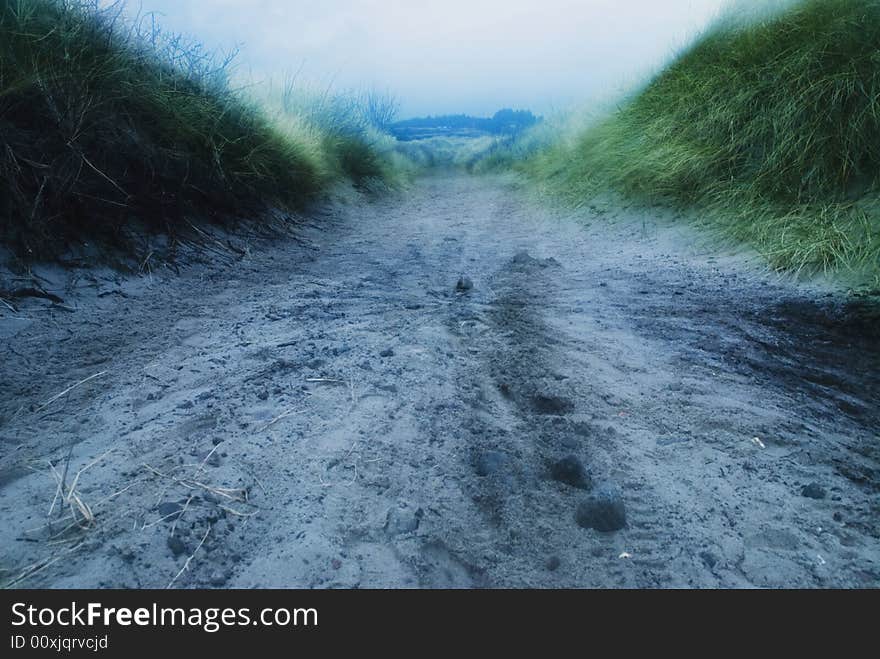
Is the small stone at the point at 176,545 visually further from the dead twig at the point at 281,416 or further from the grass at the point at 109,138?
the grass at the point at 109,138

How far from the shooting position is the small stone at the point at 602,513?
143 centimetres

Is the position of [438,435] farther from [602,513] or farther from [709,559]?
[709,559]

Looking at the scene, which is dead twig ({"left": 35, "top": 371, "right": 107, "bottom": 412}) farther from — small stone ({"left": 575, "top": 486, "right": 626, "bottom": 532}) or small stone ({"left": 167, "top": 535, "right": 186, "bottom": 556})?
small stone ({"left": 575, "top": 486, "right": 626, "bottom": 532})

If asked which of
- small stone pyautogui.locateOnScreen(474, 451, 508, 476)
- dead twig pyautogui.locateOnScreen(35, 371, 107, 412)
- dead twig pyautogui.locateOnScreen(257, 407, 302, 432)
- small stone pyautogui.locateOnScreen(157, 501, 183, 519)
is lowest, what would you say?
small stone pyautogui.locateOnScreen(474, 451, 508, 476)

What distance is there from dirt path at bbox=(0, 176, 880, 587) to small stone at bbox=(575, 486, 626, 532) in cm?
3

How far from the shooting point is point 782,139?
372 centimetres

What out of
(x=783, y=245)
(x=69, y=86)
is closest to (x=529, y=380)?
(x=783, y=245)

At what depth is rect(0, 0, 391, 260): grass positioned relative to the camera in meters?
2.72

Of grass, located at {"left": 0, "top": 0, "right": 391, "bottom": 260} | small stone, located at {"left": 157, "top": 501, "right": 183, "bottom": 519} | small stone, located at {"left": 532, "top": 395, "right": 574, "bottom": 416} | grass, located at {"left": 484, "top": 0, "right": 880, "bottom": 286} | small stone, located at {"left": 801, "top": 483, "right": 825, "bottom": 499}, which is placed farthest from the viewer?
grass, located at {"left": 484, "top": 0, "right": 880, "bottom": 286}

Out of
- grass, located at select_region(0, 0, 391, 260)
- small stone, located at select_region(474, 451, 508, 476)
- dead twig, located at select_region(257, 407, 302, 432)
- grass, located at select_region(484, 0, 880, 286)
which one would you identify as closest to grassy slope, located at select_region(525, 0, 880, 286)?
grass, located at select_region(484, 0, 880, 286)

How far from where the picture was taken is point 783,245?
3150 millimetres

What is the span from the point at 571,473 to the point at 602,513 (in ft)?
0.59
